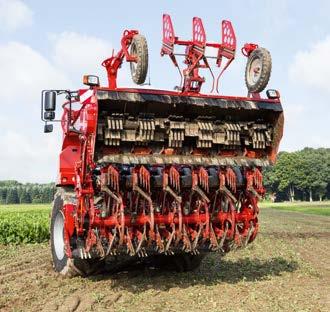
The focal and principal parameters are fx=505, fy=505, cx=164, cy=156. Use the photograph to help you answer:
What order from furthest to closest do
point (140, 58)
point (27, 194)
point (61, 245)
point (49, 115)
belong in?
point (27, 194) < point (61, 245) < point (49, 115) < point (140, 58)

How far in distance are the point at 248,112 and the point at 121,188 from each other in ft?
7.22

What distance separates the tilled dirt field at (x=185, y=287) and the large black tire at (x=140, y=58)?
294 cm

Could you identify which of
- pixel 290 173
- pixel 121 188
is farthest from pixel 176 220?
pixel 290 173

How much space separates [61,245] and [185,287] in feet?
7.61

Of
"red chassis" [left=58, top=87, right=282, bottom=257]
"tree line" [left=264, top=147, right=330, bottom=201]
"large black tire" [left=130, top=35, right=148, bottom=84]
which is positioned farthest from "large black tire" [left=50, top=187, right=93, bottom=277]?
"tree line" [left=264, top=147, right=330, bottom=201]

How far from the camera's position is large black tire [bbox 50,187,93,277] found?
7.88 m

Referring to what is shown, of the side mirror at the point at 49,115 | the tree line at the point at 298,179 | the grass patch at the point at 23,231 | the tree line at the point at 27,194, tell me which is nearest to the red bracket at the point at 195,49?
the side mirror at the point at 49,115

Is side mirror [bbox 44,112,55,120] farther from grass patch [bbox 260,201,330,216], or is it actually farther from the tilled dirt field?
grass patch [bbox 260,201,330,216]

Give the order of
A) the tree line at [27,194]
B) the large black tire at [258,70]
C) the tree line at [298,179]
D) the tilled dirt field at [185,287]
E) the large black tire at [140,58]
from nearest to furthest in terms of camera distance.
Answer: the tilled dirt field at [185,287] → the large black tire at [140,58] → the large black tire at [258,70] → the tree line at [298,179] → the tree line at [27,194]

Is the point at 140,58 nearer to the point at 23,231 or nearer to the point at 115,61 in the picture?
the point at 115,61

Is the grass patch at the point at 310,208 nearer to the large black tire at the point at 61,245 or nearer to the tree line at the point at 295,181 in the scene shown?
the tree line at the point at 295,181

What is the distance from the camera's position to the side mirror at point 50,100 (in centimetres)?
757

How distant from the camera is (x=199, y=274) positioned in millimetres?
8461

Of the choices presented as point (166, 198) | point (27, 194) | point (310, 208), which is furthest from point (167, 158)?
point (27, 194)
